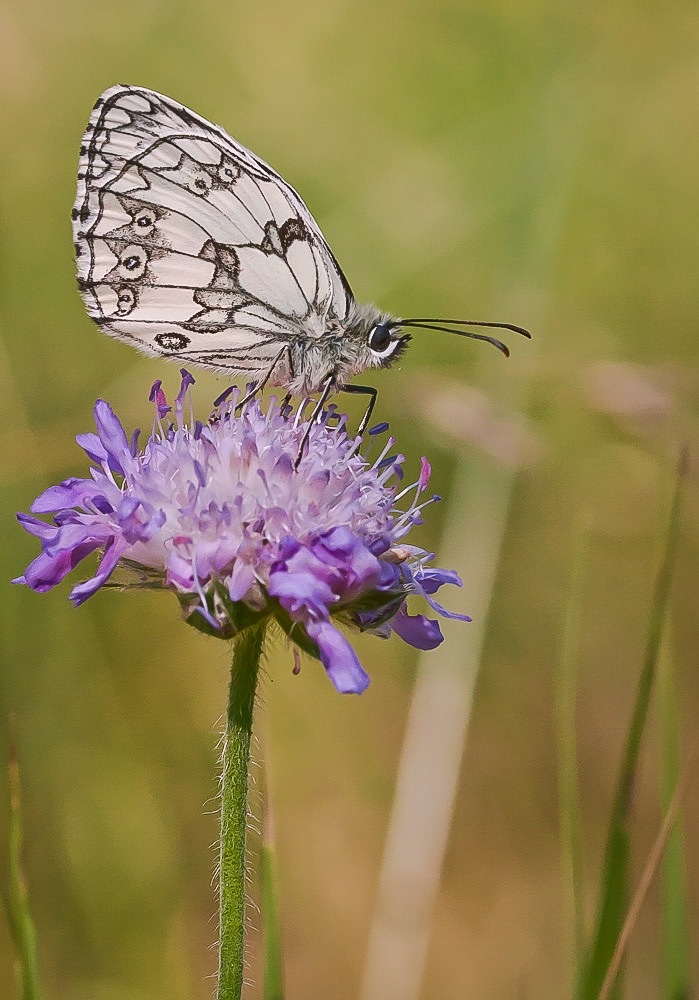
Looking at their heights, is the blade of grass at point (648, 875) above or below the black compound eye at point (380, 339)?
below

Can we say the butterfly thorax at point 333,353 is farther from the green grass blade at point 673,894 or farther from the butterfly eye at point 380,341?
the green grass blade at point 673,894

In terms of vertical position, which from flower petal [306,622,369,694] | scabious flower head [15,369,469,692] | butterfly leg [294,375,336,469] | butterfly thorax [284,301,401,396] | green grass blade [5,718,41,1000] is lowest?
green grass blade [5,718,41,1000]

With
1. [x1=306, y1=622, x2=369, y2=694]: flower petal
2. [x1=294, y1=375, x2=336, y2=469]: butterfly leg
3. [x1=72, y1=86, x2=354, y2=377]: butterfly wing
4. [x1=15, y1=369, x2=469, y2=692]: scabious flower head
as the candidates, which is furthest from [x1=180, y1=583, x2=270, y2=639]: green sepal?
[x1=72, y1=86, x2=354, y2=377]: butterfly wing

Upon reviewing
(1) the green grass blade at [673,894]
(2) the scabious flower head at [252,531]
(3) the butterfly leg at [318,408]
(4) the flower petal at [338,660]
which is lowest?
(1) the green grass blade at [673,894]

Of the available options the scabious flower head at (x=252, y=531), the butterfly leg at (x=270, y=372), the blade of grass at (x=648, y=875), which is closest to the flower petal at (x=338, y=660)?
the scabious flower head at (x=252, y=531)

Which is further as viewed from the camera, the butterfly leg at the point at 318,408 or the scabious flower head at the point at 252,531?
the butterfly leg at the point at 318,408

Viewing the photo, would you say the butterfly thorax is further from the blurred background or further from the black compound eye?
the blurred background
